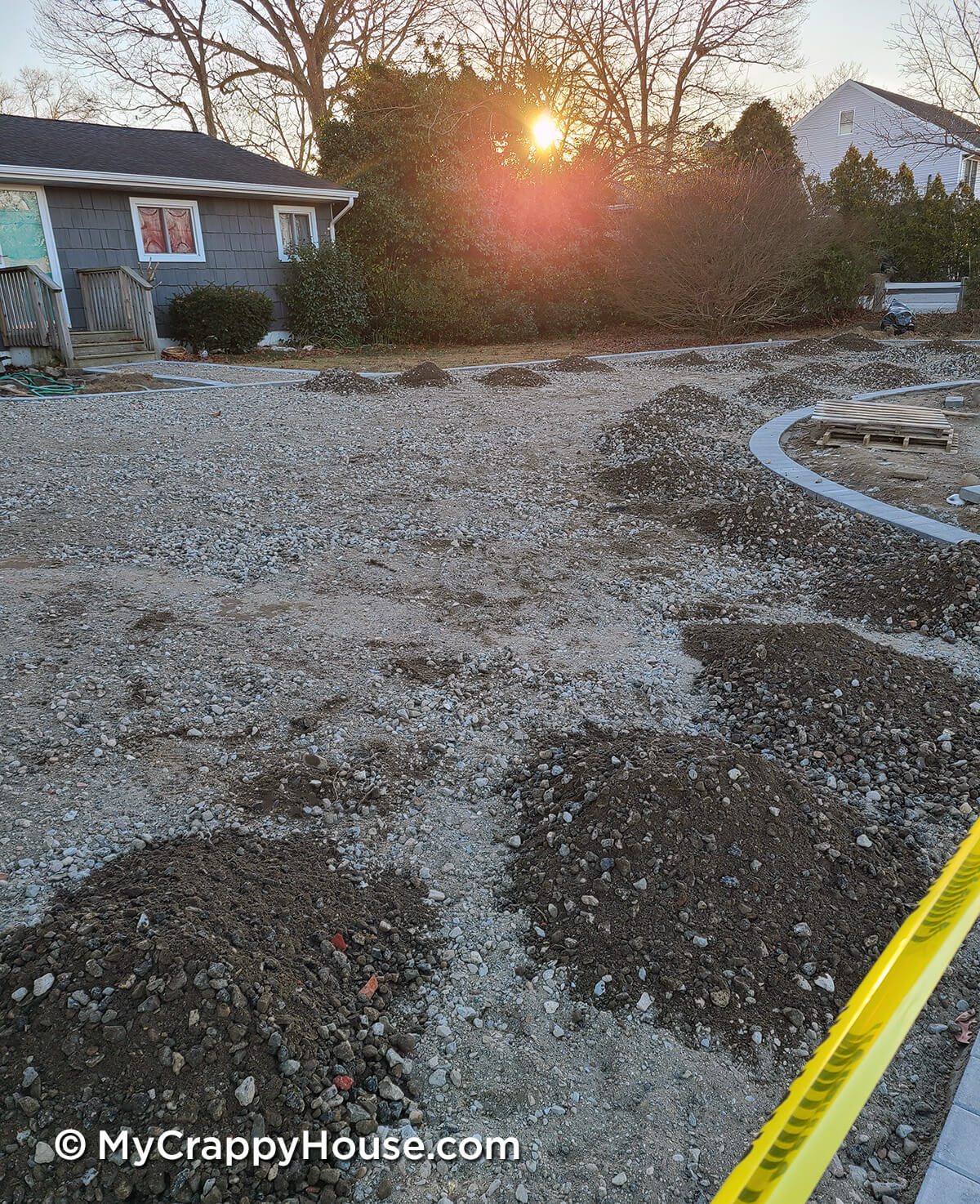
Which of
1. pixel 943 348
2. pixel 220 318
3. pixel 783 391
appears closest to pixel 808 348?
pixel 943 348

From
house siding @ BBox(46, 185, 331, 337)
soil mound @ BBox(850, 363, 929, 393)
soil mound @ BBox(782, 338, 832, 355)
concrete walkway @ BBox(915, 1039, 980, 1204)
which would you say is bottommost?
concrete walkway @ BBox(915, 1039, 980, 1204)

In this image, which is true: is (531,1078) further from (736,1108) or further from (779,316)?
(779,316)

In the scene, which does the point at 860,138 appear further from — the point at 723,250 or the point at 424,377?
the point at 424,377

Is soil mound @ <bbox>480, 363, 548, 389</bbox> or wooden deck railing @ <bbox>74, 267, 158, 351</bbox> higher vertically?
wooden deck railing @ <bbox>74, 267, 158, 351</bbox>

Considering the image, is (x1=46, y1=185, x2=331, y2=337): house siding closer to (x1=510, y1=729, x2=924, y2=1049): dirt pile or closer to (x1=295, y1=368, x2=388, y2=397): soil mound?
(x1=295, y1=368, x2=388, y2=397): soil mound

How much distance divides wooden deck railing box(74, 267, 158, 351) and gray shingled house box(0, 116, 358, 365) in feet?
0.06

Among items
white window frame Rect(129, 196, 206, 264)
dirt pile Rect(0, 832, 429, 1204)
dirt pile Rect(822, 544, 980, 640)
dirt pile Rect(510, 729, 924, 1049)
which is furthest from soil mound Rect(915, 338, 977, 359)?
dirt pile Rect(0, 832, 429, 1204)

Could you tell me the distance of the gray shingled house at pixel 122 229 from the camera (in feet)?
43.1

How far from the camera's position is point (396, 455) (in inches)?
329

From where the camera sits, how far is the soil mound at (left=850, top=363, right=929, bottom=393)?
12555mm

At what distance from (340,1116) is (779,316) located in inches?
778

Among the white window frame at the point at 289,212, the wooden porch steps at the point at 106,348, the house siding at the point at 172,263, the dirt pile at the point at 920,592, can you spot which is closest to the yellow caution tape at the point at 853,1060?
the dirt pile at the point at 920,592

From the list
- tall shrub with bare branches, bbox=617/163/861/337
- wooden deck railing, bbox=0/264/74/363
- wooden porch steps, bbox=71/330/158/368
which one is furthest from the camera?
tall shrub with bare branches, bbox=617/163/861/337

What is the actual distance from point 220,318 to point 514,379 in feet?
19.7
